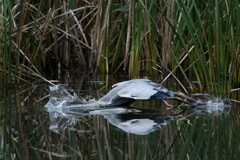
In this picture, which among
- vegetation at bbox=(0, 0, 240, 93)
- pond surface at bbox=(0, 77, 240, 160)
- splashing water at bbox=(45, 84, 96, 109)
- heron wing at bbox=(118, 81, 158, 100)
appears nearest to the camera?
pond surface at bbox=(0, 77, 240, 160)

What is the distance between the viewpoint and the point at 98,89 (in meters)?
3.28

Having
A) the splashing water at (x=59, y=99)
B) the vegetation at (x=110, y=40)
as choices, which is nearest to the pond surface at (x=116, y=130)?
the splashing water at (x=59, y=99)

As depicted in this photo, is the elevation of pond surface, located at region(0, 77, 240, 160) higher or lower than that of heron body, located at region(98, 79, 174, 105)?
lower

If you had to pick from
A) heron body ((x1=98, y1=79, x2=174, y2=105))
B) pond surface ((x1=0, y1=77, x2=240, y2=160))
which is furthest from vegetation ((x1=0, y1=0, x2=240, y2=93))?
pond surface ((x1=0, y1=77, x2=240, y2=160))

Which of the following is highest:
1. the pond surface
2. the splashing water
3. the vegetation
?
the vegetation

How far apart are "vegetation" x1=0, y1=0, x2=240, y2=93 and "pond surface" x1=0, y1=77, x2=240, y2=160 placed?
0.72 metres

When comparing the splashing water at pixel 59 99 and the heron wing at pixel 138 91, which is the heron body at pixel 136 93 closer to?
the heron wing at pixel 138 91

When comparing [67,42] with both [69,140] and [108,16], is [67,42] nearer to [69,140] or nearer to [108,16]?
[108,16]

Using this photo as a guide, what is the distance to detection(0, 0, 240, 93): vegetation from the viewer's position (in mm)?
3229

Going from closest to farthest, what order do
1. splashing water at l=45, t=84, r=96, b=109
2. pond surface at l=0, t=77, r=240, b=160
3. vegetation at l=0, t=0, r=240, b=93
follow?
pond surface at l=0, t=77, r=240, b=160 < splashing water at l=45, t=84, r=96, b=109 < vegetation at l=0, t=0, r=240, b=93

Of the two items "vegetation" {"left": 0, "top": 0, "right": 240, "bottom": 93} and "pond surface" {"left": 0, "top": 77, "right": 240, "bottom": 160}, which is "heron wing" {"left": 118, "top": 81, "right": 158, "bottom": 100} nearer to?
"pond surface" {"left": 0, "top": 77, "right": 240, "bottom": 160}

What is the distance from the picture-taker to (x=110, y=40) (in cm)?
465

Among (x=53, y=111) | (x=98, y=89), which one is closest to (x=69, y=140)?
(x=53, y=111)

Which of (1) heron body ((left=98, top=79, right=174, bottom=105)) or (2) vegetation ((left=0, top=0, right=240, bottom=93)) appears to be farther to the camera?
(2) vegetation ((left=0, top=0, right=240, bottom=93))
